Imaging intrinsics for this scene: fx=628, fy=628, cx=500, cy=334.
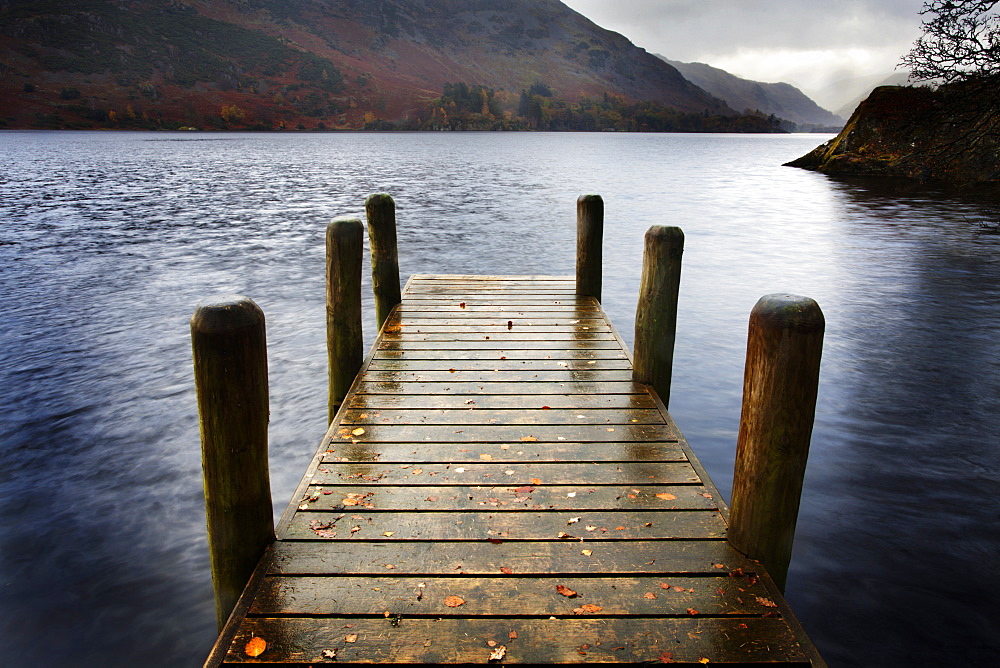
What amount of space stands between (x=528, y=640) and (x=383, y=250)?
5579mm

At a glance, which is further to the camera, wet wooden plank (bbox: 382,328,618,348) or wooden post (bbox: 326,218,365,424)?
wet wooden plank (bbox: 382,328,618,348)

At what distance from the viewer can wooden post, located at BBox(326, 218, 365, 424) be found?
5219mm

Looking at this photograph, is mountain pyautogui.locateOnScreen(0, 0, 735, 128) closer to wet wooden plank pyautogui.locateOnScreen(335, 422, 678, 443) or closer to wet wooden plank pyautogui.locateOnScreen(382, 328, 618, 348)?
wet wooden plank pyautogui.locateOnScreen(382, 328, 618, 348)

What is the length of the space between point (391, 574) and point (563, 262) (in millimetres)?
14337

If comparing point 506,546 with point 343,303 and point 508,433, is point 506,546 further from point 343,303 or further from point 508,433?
point 343,303

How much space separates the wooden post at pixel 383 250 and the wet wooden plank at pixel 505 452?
325 centimetres

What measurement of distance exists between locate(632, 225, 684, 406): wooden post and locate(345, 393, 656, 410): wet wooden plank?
0.28 m

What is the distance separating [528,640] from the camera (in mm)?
2408

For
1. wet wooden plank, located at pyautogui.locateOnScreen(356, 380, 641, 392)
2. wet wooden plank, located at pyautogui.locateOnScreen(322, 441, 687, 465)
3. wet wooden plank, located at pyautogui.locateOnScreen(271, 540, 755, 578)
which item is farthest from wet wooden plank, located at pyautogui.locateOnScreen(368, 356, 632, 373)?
wet wooden plank, located at pyautogui.locateOnScreen(271, 540, 755, 578)

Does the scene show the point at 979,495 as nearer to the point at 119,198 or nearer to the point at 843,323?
the point at 843,323

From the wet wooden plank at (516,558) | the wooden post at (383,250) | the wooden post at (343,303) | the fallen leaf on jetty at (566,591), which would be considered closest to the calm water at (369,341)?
the wooden post at (343,303)

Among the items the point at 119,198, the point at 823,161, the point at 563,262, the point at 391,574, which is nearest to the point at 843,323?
the point at 563,262

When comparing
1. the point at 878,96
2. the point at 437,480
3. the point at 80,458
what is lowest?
the point at 80,458

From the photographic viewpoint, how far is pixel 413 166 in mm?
50812
